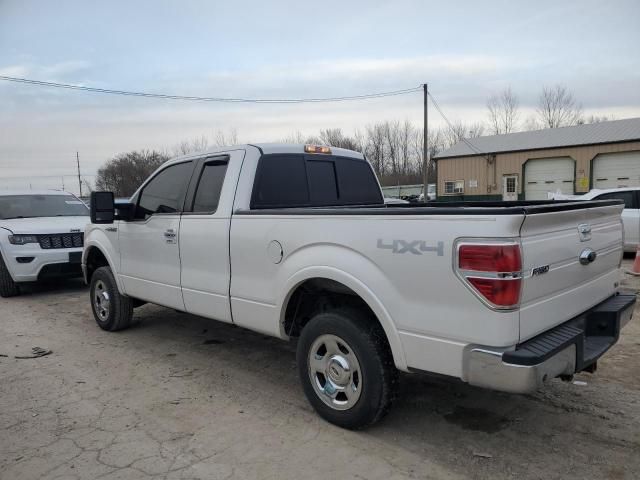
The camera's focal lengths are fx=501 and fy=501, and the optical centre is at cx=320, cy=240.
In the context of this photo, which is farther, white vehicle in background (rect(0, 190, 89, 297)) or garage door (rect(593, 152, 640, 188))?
garage door (rect(593, 152, 640, 188))

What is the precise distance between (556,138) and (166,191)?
98.5 ft

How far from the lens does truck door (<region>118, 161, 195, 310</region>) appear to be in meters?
4.87

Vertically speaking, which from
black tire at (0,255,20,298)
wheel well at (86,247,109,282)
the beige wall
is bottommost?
black tire at (0,255,20,298)

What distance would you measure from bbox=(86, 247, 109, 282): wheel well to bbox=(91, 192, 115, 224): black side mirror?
1.22 m

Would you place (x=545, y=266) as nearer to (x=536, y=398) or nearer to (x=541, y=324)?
(x=541, y=324)

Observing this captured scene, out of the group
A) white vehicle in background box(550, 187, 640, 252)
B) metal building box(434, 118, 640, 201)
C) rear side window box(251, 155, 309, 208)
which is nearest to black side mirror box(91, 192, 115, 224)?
rear side window box(251, 155, 309, 208)

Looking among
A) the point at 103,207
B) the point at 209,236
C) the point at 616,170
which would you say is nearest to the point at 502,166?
the point at 616,170

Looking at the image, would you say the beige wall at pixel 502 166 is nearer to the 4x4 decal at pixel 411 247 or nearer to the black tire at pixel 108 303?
the black tire at pixel 108 303

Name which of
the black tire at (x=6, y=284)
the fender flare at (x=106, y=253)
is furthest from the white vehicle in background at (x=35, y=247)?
the fender flare at (x=106, y=253)

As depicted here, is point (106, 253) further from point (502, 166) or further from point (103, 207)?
point (502, 166)

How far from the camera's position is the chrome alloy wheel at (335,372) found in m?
3.40

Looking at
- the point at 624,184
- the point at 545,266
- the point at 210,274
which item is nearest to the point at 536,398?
the point at 545,266

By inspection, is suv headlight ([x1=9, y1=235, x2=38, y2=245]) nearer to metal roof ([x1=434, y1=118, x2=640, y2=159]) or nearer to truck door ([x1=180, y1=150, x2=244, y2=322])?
truck door ([x1=180, y1=150, x2=244, y2=322])

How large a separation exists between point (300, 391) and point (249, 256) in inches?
48.8
